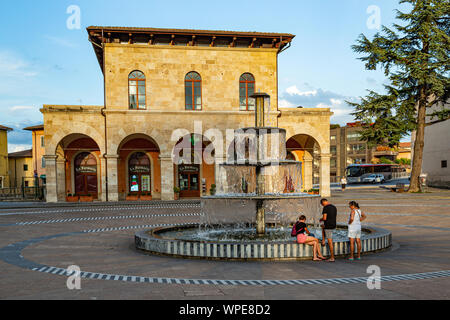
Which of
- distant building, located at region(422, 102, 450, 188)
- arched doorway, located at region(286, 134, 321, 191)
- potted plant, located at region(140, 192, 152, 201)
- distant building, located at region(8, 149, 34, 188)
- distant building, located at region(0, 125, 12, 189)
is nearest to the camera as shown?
potted plant, located at region(140, 192, 152, 201)

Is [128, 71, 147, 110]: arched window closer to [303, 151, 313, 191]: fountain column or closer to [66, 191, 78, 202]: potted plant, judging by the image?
[66, 191, 78, 202]: potted plant

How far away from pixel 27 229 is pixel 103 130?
590 inches

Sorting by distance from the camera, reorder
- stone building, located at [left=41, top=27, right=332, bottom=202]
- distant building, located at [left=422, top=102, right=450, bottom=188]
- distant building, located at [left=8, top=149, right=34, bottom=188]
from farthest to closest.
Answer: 1. distant building, located at [left=8, top=149, right=34, bottom=188]
2. distant building, located at [left=422, top=102, right=450, bottom=188]
3. stone building, located at [left=41, top=27, right=332, bottom=202]

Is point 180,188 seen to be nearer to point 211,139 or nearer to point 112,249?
point 211,139

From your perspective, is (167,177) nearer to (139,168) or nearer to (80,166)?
(139,168)

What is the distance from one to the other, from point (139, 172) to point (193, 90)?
8317 millimetres

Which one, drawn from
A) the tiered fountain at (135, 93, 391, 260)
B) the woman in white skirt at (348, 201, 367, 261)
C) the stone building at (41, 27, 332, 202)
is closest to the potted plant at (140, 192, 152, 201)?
the stone building at (41, 27, 332, 202)

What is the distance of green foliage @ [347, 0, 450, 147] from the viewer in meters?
31.9

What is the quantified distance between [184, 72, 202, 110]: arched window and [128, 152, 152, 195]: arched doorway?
6243mm

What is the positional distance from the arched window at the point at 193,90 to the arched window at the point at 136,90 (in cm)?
326

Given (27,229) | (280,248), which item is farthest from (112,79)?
(280,248)

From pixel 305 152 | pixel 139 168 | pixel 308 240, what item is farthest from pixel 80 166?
pixel 308 240

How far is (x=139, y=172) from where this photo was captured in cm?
3369

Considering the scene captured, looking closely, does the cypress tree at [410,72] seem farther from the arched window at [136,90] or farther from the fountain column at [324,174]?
the arched window at [136,90]
